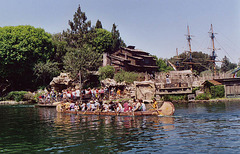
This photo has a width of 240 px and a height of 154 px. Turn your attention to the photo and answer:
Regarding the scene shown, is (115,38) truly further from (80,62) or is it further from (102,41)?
(80,62)

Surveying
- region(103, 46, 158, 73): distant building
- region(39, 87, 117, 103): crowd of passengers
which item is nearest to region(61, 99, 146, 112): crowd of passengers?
region(39, 87, 117, 103): crowd of passengers

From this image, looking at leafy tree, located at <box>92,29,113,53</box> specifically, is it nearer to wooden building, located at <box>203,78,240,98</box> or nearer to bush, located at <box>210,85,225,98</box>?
wooden building, located at <box>203,78,240,98</box>

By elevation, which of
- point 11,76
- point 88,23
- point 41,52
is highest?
point 88,23

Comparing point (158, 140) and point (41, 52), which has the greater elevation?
point (41, 52)

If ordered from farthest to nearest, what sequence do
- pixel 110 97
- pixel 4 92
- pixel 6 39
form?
pixel 4 92 → pixel 6 39 → pixel 110 97

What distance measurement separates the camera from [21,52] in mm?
57125

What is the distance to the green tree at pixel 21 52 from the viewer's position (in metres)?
56.3

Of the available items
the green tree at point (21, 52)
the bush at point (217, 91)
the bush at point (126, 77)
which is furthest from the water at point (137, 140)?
the green tree at point (21, 52)

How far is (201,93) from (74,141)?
31464mm

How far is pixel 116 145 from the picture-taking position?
13.3 m

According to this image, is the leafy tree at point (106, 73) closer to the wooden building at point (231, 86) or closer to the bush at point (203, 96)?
the bush at point (203, 96)

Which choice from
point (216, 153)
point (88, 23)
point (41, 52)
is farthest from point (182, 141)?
point (88, 23)

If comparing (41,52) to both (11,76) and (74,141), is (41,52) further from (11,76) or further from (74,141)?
(74,141)

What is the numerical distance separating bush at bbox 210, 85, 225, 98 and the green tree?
39.9 meters
